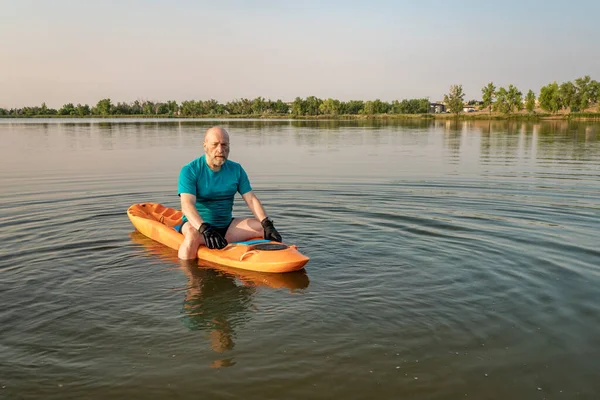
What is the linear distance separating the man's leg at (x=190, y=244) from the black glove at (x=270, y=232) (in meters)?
0.98

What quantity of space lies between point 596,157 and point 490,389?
20.8 meters

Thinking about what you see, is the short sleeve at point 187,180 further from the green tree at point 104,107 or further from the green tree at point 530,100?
the green tree at point 104,107

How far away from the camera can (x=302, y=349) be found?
4.51 m

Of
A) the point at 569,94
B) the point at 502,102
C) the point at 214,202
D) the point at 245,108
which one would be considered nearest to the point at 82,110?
the point at 245,108

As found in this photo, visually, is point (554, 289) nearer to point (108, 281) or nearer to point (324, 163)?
point (108, 281)

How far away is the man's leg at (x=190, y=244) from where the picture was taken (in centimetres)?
728

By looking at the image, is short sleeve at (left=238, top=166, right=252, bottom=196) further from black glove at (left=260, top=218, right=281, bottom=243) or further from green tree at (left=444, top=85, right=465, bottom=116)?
green tree at (left=444, top=85, right=465, bottom=116)

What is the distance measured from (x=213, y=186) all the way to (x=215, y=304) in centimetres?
222

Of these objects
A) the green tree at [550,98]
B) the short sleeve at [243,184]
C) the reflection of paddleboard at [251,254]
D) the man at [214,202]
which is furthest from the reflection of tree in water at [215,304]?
the green tree at [550,98]

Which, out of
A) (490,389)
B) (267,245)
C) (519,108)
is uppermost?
(519,108)

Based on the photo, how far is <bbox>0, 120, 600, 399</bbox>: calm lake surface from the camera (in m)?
4.00

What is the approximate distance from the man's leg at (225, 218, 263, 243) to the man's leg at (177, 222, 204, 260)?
51 cm

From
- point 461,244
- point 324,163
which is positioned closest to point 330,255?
point 461,244

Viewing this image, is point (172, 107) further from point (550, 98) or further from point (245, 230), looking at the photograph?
point (245, 230)
